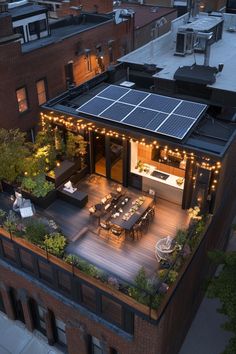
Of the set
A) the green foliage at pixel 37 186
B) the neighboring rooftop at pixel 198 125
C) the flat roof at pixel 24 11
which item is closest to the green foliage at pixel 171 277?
the neighboring rooftop at pixel 198 125

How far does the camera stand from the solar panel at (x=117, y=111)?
16.6m

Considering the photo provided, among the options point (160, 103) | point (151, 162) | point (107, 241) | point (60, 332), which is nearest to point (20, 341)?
point (60, 332)

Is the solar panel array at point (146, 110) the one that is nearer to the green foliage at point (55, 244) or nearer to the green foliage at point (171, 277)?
the green foliage at point (171, 277)

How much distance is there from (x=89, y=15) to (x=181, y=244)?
26426 mm

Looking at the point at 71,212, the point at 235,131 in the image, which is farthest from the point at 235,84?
the point at 71,212

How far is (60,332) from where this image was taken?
62.1ft

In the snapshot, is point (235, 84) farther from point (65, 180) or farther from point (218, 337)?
point (218, 337)

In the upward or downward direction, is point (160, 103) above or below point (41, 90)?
above

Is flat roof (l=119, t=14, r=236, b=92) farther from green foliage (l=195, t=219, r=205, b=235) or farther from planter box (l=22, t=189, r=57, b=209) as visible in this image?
planter box (l=22, t=189, r=57, b=209)

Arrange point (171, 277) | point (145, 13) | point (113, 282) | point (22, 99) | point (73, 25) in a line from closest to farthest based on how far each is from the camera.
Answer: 1. point (113, 282)
2. point (171, 277)
3. point (22, 99)
4. point (73, 25)
5. point (145, 13)

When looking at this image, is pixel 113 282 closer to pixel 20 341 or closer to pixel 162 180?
pixel 162 180

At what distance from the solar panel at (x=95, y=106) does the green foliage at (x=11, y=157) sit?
136 inches

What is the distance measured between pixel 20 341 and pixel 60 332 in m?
2.78

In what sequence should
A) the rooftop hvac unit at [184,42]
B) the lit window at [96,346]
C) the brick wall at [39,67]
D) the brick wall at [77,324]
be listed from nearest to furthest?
the brick wall at [77,324], the lit window at [96,346], the rooftop hvac unit at [184,42], the brick wall at [39,67]
